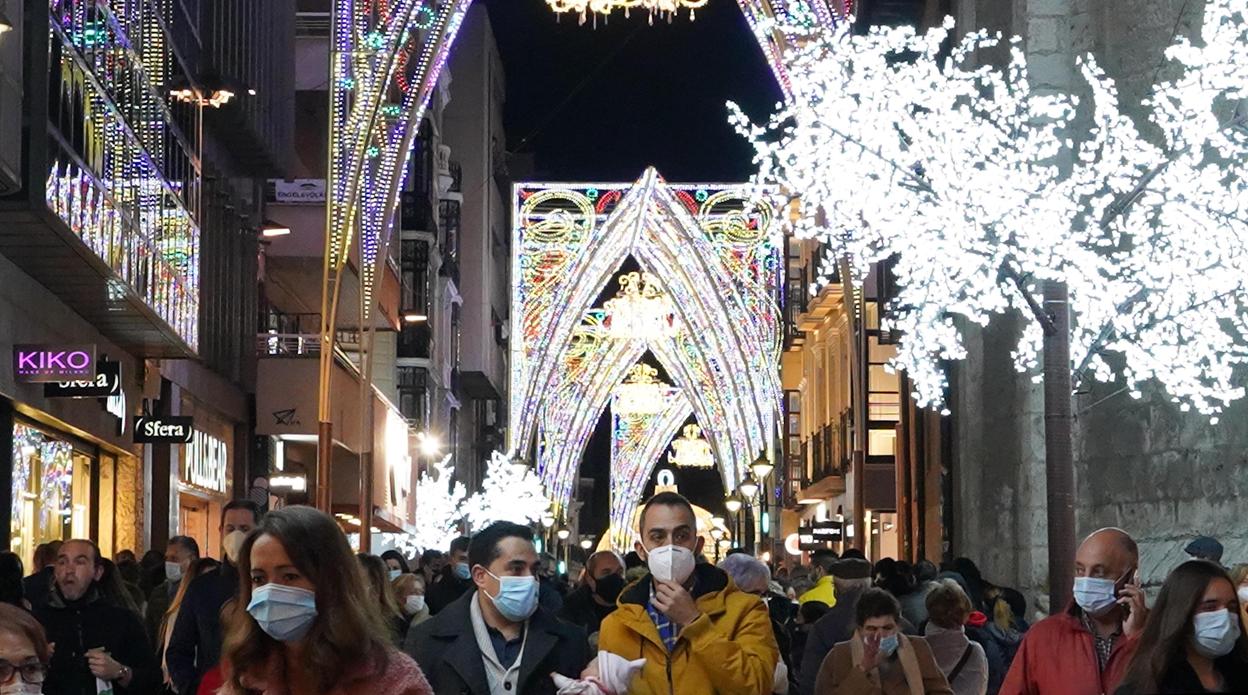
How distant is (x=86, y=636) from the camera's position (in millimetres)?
11047

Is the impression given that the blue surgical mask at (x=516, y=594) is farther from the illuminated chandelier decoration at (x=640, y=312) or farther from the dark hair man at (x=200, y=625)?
the illuminated chandelier decoration at (x=640, y=312)

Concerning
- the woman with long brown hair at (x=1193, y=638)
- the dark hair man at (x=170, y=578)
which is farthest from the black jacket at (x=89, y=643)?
the woman with long brown hair at (x=1193, y=638)

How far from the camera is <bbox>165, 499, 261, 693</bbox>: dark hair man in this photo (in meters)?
10.6

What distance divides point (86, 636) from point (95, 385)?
14.1 meters

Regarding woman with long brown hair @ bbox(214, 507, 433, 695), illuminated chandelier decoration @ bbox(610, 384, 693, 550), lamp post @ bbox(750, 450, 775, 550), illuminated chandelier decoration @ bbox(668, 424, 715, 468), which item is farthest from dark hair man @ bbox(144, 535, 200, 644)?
illuminated chandelier decoration @ bbox(668, 424, 715, 468)

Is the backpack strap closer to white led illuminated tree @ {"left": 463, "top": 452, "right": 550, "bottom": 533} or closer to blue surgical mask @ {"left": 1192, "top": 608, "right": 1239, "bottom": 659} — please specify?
blue surgical mask @ {"left": 1192, "top": 608, "right": 1239, "bottom": 659}

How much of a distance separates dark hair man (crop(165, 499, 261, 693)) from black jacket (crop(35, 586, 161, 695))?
14 centimetres

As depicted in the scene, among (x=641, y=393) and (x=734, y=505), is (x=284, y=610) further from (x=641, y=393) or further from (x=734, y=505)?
(x=641, y=393)

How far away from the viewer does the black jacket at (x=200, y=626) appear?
10.6m

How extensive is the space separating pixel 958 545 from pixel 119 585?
52.9 feet

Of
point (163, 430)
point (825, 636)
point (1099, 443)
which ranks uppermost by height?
point (163, 430)

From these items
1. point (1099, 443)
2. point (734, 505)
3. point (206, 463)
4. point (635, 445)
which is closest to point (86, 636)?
point (1099, 443)

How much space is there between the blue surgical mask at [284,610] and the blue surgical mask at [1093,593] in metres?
3.84

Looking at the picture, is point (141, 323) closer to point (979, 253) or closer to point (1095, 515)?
point (1095, 515)
